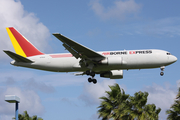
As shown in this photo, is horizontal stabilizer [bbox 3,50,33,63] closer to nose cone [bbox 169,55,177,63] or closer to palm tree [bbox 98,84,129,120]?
palm tree [bbox 98,84,129,120]

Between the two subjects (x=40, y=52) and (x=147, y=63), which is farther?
(x=40, y=52)

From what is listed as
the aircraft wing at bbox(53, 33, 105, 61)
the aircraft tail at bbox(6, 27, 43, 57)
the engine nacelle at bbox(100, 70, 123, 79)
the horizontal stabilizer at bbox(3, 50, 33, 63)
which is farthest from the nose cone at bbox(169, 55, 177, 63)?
the horizontal stabilizer at bbox(3, 50, 33, 63)

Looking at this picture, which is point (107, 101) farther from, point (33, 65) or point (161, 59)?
point (33, 65)

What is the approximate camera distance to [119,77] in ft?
135

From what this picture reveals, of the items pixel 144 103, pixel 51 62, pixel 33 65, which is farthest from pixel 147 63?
pixel 33 65

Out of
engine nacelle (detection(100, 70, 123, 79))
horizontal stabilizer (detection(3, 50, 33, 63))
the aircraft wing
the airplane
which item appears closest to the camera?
the aircraft wing

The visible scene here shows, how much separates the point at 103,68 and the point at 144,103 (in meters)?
9.99

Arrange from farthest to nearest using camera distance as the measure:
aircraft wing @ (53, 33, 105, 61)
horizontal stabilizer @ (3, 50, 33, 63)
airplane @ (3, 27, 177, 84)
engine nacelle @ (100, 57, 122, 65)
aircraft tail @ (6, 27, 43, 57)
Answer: aircraft tail @ (6, 27, 43, 57), horizontal stabilizer @ (3, 50, 33, 63), airplane @ (3, 27, 177, 84), engine nacelle @ (100, 57, 122, 65), aircraft wing @ (53, 33, 105, 61)

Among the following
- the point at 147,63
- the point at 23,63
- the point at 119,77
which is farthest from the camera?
the point at 119,77

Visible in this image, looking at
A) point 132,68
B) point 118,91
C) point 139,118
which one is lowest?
point 139,118

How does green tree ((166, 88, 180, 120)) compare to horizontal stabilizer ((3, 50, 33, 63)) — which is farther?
horizontal stabilizer ((3, 50, 33, 63))

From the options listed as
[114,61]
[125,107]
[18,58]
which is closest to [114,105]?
[125,107]

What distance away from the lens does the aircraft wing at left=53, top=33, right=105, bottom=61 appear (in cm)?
3266

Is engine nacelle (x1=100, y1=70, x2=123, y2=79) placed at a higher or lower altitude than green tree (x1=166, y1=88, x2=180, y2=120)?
higher
